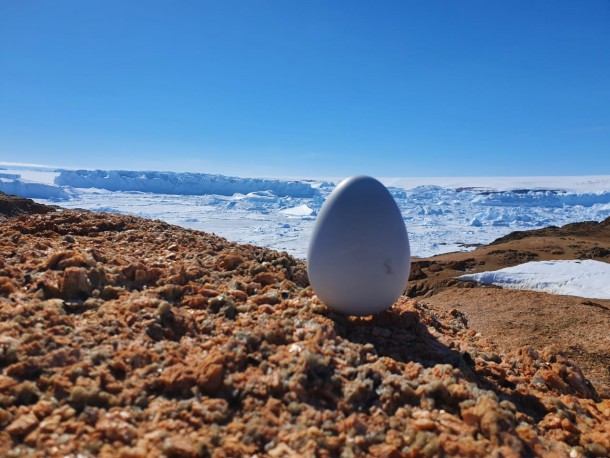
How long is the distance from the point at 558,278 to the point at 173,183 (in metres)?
59.2

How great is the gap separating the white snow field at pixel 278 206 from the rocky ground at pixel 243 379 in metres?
20.0

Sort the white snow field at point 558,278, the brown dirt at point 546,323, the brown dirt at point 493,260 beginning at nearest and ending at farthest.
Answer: the brown dirt at point 546,323
the white snow field at point 558,278
the brown dirt at point 493,260

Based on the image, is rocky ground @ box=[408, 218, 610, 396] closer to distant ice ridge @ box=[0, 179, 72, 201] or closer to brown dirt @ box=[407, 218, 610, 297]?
brown dirt @ box=[407, 218, 610, 297]

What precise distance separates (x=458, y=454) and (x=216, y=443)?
1.38 m

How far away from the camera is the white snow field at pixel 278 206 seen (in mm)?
35188

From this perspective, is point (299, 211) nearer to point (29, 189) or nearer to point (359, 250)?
point (29, 189)

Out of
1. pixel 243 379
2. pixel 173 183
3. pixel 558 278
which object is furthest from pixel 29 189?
pixel 243 379

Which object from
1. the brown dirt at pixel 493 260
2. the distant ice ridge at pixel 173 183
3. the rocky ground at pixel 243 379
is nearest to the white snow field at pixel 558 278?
the brown dirt at pixel 493 260

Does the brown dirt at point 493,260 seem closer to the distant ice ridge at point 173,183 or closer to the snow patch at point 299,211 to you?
the snow patch at point 299,211

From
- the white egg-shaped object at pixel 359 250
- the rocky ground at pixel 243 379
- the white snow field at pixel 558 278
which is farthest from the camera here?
the white snow field at pixel 558 278

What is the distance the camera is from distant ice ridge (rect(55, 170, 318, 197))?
63312 mm

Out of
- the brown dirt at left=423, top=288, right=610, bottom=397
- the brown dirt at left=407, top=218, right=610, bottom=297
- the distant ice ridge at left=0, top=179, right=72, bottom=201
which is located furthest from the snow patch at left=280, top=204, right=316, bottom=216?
the brown dirt at left=423, top=288, right=610, bottom=397

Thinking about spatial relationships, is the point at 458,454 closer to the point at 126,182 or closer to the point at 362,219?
the point at 362,219

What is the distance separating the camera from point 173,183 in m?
65.6
